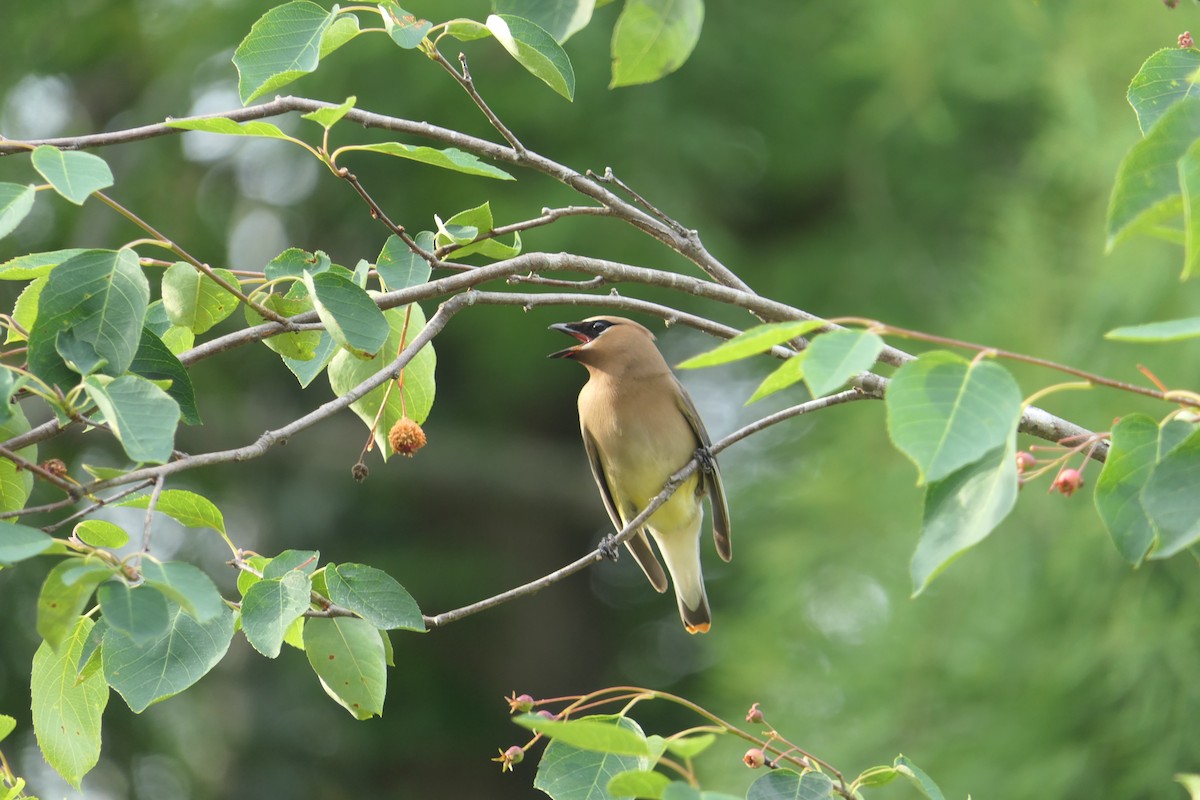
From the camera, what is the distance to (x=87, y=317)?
2012mm

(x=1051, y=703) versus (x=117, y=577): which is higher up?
(x=117, y=577)

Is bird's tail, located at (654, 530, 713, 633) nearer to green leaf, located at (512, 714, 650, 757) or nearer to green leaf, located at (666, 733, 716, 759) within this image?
green leaf, located at (512, 714, 650, 757)

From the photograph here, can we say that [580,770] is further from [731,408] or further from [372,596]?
[731,408]

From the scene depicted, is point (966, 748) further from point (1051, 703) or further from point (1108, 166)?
point (1108, 166)

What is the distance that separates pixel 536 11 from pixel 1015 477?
83 centimetres

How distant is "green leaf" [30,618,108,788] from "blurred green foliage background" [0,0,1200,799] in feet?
19.3

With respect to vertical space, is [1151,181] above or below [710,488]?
above

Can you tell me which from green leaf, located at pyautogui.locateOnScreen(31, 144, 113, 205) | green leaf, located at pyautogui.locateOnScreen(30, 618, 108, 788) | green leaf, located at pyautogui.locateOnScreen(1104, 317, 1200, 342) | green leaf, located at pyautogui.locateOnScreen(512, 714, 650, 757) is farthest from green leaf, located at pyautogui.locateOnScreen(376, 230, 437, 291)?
green leaf, located at pyautogui.locateOnScreen(1104, 317, 1200, 342)

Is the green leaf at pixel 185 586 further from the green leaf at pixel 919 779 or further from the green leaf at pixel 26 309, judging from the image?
the green leaf at pixel 919 779

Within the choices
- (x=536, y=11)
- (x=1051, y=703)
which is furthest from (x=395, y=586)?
(x=1051, y=703)

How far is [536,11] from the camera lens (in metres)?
1.80

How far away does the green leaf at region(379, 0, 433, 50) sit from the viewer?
7.22 feet

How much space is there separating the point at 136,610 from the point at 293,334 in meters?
0.88

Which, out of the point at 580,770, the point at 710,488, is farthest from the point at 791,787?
the point at 710,488
